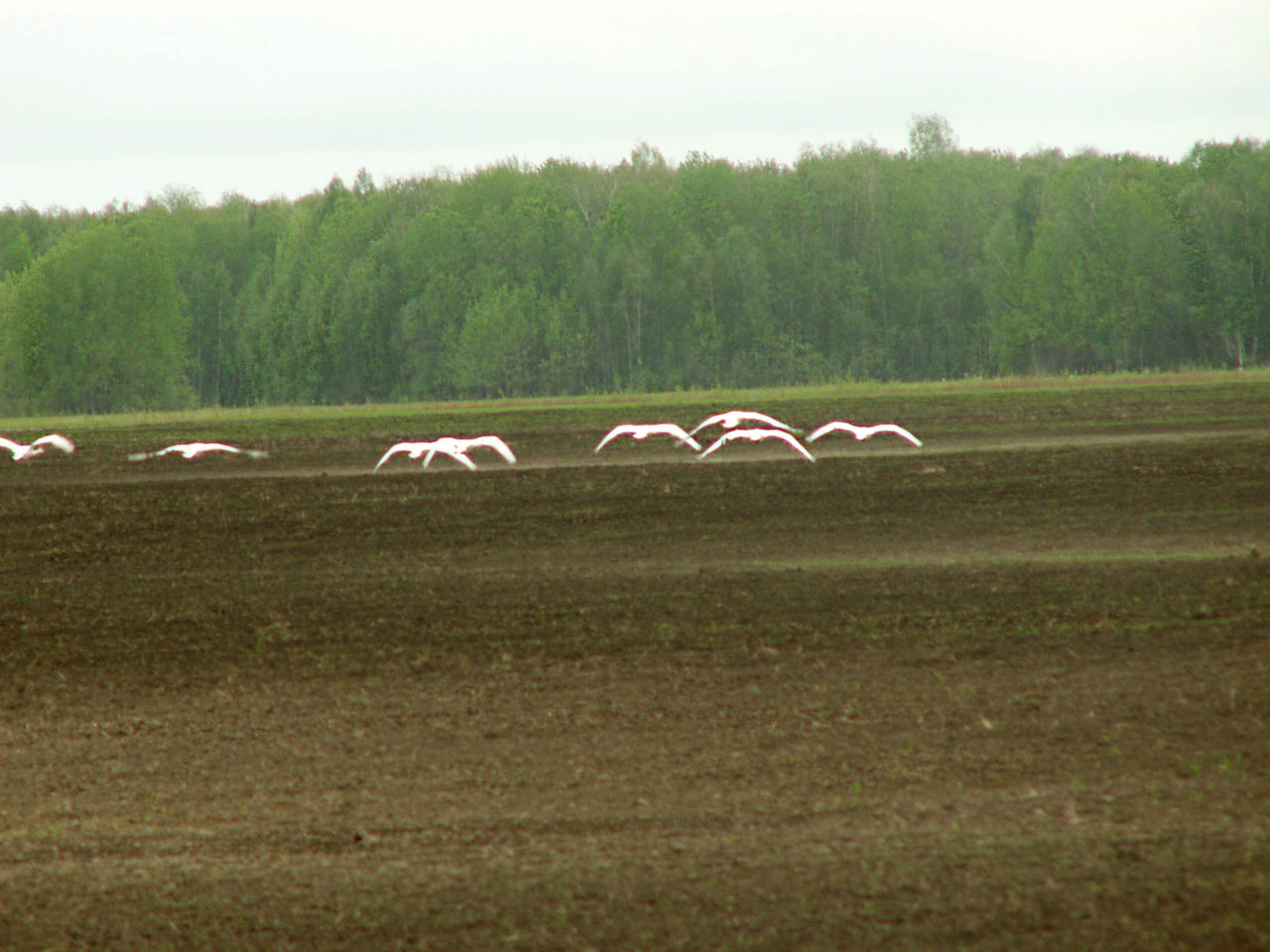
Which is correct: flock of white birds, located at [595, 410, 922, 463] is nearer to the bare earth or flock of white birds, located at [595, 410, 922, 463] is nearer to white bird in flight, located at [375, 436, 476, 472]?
white bird in flight, located at [375, 436, 476, 472]

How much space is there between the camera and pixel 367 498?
18.5 meters

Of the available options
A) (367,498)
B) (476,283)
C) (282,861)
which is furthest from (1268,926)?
(476,283)

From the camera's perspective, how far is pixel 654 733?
7.69 metres

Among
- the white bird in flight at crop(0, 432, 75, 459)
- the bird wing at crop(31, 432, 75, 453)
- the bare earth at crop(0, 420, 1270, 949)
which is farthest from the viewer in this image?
the bird wing at crop(31, 432, 75, 453)

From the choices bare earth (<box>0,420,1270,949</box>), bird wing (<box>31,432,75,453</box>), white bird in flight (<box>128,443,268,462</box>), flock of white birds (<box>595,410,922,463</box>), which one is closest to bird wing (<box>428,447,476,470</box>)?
flock of white birds (<box>595,410,922,463</box>)

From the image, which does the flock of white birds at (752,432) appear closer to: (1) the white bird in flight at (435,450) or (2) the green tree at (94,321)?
(1) the white bird in flight at (435,450)

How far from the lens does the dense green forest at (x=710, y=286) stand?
6394 cm

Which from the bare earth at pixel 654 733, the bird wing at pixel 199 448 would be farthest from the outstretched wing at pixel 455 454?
the bare earth at pixel 654 733

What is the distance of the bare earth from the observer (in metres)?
5.38

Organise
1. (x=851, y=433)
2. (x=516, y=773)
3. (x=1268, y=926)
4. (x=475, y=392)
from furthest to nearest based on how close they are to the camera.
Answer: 1. (x=475, y=392)
2. (x=851, y=433)
3. (x=516, y=773)
4. (x=1268, y=926)

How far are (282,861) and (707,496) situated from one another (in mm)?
11883

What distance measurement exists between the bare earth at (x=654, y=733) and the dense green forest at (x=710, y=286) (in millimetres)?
52119

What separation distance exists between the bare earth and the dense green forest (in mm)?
52119

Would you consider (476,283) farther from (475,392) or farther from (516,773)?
(516,773)
